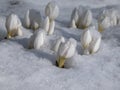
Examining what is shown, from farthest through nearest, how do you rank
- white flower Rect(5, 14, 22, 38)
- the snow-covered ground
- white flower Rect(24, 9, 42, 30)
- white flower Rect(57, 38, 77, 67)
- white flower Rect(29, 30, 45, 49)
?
white flower Rect(24, 9, 42, 30)
white flower Rect(5, 14, 22, 38)
white flower Rect(29, 30, 45, 49)
white flower Rect(57, 38, 77, 67)
the snow-covered ground

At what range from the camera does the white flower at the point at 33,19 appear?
7.19ft

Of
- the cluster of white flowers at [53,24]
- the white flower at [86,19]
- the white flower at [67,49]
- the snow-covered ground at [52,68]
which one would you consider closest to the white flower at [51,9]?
the cluster of white flowers at [53,24]

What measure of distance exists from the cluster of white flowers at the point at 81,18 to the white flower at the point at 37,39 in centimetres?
48

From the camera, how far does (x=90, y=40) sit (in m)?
1.89

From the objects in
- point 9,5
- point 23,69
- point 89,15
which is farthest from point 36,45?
point 9,5

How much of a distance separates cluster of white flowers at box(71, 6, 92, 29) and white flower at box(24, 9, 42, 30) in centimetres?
24

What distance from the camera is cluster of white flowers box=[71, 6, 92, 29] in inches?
89.3

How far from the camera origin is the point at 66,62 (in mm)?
1777

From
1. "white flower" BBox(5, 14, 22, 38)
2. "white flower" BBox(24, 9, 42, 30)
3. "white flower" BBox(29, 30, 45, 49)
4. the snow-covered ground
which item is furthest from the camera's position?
"white flower" BBox(24, 9, 42, 30)

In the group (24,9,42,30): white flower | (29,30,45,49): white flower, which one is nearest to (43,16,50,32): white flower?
(24,9,42,30): white flower

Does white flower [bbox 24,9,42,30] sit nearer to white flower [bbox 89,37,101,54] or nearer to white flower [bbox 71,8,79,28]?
white flower [bbox 71,8,79,28]

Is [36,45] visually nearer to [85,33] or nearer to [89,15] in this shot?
[85,33]

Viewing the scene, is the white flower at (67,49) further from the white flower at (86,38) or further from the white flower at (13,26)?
the white flower at (13,26)

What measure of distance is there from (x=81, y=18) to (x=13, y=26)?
499mm
